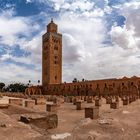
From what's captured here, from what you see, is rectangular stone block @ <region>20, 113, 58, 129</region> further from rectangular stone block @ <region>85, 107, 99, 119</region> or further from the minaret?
the minaret

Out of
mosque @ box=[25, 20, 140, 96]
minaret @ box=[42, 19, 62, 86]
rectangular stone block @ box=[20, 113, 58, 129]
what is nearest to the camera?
rectangular stone block @ box=[20, 113, 58, 129]

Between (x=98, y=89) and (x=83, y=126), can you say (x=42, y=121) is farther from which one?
(x=98, y=89)

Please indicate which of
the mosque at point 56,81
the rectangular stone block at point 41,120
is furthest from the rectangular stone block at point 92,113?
the mosque at point 56,81

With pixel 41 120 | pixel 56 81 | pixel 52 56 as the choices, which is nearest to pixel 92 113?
pixel 41 120

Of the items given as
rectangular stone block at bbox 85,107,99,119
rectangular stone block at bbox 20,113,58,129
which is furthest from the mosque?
rectangular stone block at bbox 20,113,58,129

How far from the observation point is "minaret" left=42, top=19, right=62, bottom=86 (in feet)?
226

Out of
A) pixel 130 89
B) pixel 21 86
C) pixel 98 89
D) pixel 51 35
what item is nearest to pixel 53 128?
pixel 130 89

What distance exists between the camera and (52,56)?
2741 inches

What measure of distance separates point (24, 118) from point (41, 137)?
6.88 feet

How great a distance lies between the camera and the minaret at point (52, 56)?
68812 millimetres

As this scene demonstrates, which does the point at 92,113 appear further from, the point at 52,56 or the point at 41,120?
the point at 52,56

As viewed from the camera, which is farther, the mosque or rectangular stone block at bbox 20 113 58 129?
the mosque

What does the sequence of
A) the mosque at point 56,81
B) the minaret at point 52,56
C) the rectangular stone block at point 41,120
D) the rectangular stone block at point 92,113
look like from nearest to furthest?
1. the rectangular stone block at point 41,120
2. the rectangular stone block at point 92,113
3. the mosque at point 56,81
4. the minaret at point 52,56

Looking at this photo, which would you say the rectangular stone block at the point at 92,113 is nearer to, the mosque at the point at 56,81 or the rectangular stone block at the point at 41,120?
the rectangular stone block at the point at 41,120
